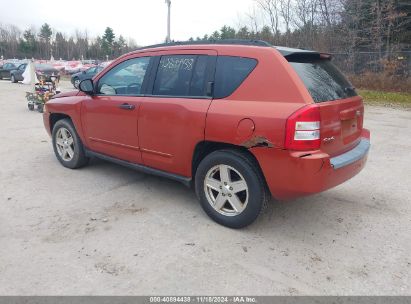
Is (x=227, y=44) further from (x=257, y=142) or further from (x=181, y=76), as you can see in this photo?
(x=257, y=142)

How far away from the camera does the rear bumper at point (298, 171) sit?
3.06m

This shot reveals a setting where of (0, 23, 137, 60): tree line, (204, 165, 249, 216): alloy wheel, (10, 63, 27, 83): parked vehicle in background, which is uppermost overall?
(0, 23, 137, 60): tree line

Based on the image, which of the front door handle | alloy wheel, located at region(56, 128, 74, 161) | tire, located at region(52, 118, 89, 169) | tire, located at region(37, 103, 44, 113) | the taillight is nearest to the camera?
the taillight

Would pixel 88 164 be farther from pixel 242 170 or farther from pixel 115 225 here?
pixel 242 170

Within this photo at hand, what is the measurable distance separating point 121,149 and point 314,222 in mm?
2487

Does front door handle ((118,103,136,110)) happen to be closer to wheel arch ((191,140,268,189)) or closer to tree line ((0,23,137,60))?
wheel arch ((191,140,268,189))

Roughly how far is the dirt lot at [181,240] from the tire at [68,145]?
0.79ft

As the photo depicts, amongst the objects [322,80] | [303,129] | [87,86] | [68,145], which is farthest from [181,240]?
[68,145]

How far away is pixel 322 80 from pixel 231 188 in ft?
4.56

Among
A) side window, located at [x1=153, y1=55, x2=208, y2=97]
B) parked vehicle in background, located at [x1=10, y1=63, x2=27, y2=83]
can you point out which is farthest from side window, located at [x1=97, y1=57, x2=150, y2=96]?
parked vehicle in background, located at [x1=10, y1=63, x2=27, y2=83]

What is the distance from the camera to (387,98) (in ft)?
54.4

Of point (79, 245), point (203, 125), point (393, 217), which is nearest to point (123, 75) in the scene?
point (203, 125)

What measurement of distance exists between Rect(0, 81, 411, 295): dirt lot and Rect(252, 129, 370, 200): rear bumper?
550 millimetres

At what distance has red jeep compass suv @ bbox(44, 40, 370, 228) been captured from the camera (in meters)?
3.12
